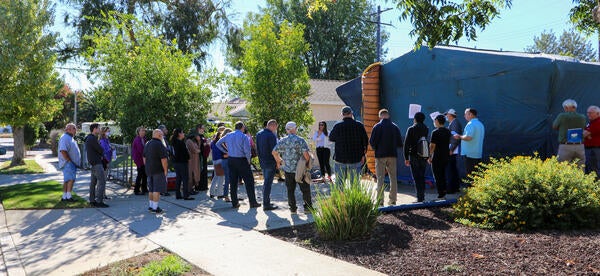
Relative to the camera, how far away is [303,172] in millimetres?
8414

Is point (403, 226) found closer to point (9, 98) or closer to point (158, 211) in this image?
point (158, 211)

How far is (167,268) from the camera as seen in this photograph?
514 centimetres

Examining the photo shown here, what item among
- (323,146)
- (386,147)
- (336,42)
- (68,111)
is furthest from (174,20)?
(68,111)

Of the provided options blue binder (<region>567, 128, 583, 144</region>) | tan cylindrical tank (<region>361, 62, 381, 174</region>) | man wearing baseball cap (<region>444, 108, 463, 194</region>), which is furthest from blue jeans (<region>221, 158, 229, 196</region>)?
blue binder (<region>567, 128, 583, 144</region>)

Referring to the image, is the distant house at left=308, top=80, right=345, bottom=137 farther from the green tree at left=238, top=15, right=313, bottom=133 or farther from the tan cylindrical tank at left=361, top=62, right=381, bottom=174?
the tan cylindrical tank at left=361, top=62, right=381, bottom=174

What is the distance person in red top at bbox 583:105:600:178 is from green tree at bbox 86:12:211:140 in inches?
377

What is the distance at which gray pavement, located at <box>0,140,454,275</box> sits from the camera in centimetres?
559

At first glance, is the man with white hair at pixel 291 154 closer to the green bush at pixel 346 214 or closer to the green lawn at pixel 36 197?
the green bush at pixel 346 214

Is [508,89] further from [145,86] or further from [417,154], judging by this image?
[145,86]

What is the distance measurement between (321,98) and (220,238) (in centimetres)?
1814

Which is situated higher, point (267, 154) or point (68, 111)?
point (68, 111)

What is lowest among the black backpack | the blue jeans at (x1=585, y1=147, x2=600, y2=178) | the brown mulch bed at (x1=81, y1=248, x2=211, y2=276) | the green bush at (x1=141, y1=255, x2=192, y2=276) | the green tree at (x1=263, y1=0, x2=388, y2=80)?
the brown mulch bed at (x1=81, y1=248, x2=211, y2=276)

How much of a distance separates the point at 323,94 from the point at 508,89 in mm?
15923

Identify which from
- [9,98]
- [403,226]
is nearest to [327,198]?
[403,226]
